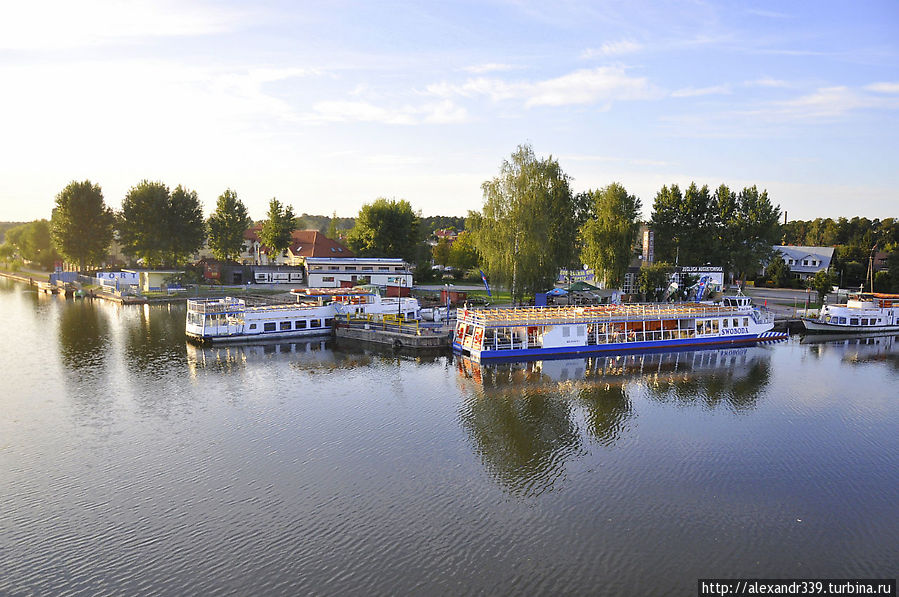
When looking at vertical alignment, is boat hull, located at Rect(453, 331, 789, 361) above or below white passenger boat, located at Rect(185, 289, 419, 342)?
below

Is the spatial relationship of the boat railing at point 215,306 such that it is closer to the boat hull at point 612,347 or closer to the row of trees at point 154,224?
the boat hull at point 612,347

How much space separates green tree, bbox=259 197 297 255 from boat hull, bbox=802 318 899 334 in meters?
84.2

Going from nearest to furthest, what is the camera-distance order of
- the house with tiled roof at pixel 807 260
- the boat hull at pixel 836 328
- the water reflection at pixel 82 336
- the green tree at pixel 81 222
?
the water reflection at pixel 82 336 < the boat hull at pixel 836 328 < the green tree at pixel 81 222 < the house with tiled roof at pixel 807 260

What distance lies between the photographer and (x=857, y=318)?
6575 centimetres

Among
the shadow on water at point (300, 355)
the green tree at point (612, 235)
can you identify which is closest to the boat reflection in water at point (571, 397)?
the shadow on water at point (300, 355)

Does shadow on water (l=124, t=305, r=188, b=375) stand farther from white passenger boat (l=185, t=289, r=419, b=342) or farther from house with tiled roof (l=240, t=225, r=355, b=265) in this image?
house with tiled roof (l=240, t=225, r=355, b=265)

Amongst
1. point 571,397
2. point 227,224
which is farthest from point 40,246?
point 571,397

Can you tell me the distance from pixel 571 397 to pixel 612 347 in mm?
15476

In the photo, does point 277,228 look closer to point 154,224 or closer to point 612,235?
point 154,224

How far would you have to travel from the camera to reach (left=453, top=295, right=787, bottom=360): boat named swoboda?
49469 millimetres

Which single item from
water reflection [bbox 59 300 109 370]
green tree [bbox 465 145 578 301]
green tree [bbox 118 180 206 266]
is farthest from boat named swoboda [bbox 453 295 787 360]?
green tree [bbox 118 180 206 266]

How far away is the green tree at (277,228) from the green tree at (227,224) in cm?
513

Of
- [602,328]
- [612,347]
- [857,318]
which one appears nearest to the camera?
[612,347]

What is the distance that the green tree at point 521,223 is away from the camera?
67.8 metres
